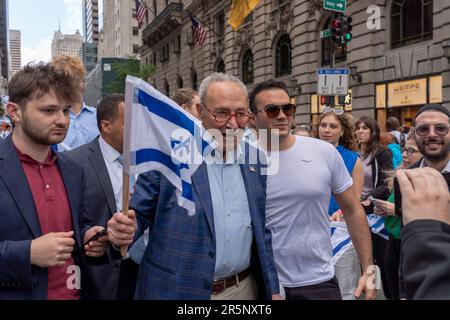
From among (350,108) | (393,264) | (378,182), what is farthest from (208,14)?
(393,264)

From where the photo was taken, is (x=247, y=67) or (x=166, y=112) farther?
(x=247, y=67)

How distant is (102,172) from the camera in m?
4.11

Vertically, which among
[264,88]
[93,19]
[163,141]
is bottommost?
[163,141]

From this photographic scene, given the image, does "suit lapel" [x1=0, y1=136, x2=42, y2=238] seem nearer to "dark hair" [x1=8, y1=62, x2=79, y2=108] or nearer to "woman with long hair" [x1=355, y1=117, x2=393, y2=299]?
"dark hair" [x1=8, y1=62, x2=79, y2=108]

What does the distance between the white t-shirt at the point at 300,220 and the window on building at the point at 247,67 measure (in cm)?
2732

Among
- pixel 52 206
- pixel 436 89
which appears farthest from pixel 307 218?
pixel 436 89

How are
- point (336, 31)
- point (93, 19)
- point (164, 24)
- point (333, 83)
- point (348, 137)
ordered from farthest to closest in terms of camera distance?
point (93, 19)
point (164, 24)
point (336, 31)
point (333, 83)
point (348, 137)

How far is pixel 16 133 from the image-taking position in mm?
2814

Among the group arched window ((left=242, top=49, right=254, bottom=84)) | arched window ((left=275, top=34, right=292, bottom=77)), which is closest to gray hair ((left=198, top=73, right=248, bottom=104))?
arched window ((left=275, top=34, right=292, bottom=77))

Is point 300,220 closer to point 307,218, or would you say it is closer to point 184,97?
point 307,218

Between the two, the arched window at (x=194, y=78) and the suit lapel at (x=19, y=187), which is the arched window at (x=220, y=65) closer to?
the arched window at (x=194, y=78)

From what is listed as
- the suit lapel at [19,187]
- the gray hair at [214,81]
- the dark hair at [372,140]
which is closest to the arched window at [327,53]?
the dark hair at [372,140]

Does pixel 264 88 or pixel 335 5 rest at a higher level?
pixel 335 5

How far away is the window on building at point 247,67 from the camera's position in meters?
30.5
